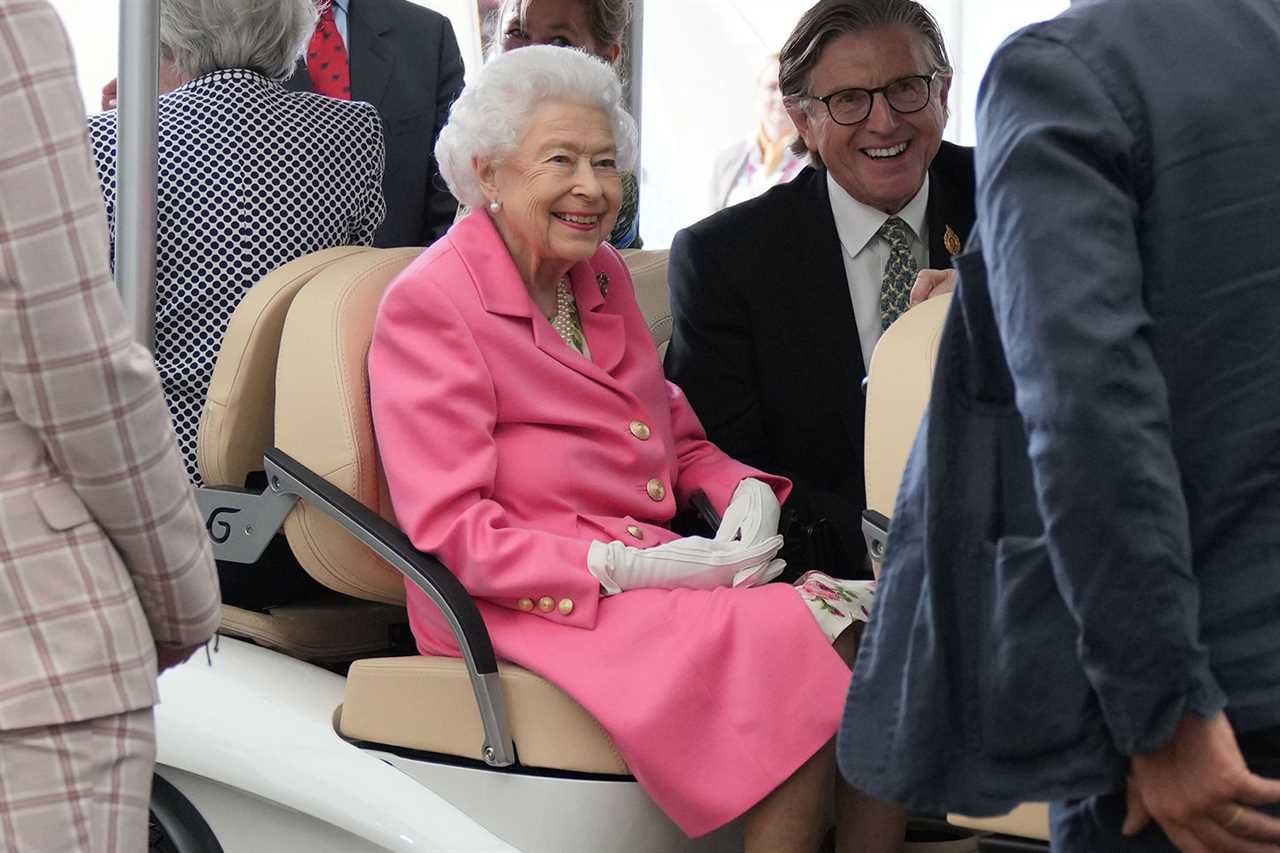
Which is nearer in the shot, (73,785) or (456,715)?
(73,785)

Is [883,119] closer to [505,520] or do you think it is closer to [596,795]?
[505,520]

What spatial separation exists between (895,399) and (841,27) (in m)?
0.97

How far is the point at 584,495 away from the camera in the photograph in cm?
224

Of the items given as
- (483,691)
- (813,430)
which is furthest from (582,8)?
(483,691)

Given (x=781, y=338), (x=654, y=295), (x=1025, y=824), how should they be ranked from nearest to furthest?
1. (x=1025, y=824)
2. (x=781, y=338)
3. (x=654, y=295)

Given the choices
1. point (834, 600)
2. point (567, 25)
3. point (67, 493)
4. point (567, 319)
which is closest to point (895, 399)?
point (834, 600)

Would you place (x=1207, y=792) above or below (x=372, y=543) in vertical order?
above

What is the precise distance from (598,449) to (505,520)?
21 centimetres

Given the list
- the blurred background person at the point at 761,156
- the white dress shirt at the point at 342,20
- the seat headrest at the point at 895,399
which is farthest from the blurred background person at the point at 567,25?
the blurred background person at the point at 761,156

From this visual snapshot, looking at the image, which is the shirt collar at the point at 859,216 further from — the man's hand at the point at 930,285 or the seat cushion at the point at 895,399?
the seat cushion at the point at 895,399

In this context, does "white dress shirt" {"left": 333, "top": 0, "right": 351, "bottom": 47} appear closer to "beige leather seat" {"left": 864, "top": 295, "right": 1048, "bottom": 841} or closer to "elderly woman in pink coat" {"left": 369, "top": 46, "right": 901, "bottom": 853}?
"elderly woman in pink coat" {"left": 369, "top": 46, "right": 901, "bottom": 853}

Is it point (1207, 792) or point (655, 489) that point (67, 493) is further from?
point (655, 489)

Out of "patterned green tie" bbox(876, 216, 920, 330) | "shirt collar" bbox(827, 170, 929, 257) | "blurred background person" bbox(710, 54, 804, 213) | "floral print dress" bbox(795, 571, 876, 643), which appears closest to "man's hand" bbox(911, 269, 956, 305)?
"patterned green tie" bbox(876, 216, 920, 330)

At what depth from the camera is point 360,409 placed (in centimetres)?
220
